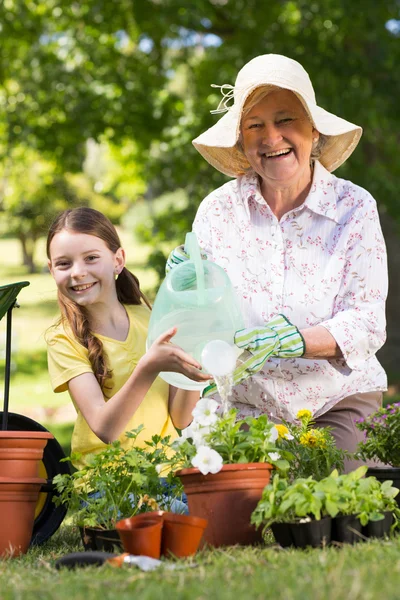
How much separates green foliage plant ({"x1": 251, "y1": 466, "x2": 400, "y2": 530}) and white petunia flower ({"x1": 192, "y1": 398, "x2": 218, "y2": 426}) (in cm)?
29

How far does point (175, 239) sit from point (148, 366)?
286 inches

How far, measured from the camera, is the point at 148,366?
9.36 ft

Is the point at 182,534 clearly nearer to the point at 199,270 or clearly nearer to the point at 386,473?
the point at 386,473

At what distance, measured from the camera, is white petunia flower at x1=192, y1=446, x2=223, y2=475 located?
2.49 meters

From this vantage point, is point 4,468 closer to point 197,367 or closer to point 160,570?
point 197,367

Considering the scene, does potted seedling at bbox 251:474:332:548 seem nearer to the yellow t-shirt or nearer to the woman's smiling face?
the yellow t-shirt

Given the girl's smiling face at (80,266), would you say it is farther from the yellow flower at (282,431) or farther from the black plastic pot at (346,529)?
the black plastic pot at (346,529)

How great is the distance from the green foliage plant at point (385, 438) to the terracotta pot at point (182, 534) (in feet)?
2.42

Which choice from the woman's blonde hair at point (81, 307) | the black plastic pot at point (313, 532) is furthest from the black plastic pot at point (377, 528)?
the woman's blonde hair at point (81, 307)

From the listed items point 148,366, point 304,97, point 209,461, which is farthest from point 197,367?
point 304,97

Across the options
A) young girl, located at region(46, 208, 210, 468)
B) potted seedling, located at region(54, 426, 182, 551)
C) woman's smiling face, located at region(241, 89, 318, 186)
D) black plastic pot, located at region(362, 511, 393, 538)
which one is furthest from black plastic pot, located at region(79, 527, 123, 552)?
woman's smiling face, located at region(241, 89, 318, 186)

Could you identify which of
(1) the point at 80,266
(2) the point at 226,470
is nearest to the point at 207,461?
(2) the point at 226,470

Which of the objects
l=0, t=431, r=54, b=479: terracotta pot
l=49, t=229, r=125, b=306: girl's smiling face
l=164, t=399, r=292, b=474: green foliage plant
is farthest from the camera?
l=49, t=229, r=125, b=306: girl's smiling face

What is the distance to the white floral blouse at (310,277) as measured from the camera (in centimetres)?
336
